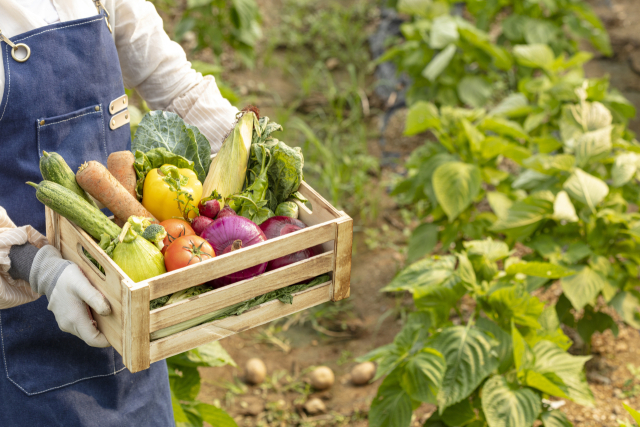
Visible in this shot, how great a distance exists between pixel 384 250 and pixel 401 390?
170 centimetres

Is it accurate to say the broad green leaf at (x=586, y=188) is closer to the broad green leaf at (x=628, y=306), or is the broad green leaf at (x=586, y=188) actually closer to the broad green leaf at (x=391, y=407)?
the broad green leaf at (x=628, y=306)

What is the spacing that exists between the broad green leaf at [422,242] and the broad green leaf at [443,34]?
Result: 1222mm

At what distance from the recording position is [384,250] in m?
3.85

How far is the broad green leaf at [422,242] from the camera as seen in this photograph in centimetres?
314

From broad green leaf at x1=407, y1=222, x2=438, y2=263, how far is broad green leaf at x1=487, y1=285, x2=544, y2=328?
0.93 meters

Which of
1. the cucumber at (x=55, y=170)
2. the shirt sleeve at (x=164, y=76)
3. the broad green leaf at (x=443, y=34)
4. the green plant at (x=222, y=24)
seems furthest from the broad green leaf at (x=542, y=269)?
the green plant at (x=222, y=24)

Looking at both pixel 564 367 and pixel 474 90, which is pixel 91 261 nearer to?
pixel 564 367

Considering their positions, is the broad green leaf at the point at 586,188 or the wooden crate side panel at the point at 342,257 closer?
the wooden crate side panel at the point at 342,257

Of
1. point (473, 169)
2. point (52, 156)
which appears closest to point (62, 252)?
point (52, 156)

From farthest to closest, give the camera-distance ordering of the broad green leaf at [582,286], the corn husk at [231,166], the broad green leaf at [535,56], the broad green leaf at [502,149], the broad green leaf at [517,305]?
the broad green leaf at [535,56], the broad green leaf at [502,149], the broad green leaf at [582,286], the broad green leaf at [517,305], the corn husk at [231,166]

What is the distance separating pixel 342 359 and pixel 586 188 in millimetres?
1400

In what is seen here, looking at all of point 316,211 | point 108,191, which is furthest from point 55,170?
point 316,211

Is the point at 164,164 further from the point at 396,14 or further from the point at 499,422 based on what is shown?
the point at 396,14

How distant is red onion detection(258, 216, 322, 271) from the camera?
1.39 m
